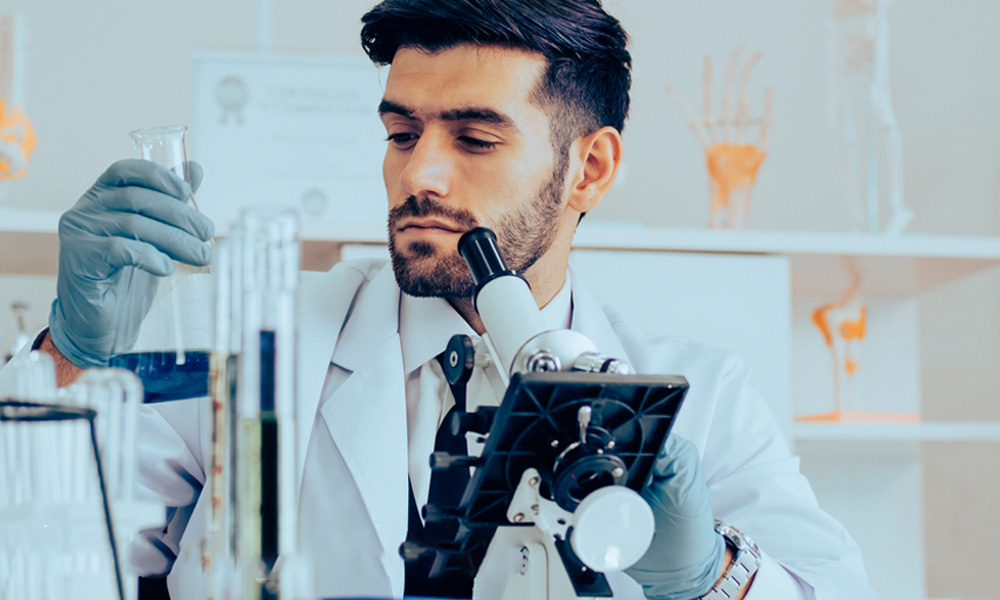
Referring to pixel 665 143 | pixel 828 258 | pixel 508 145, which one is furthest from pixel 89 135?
pixel 828 258

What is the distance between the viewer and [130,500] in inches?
17.0

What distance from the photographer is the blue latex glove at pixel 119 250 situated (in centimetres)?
68

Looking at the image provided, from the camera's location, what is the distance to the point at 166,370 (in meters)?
0.62

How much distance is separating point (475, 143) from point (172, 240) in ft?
2.19

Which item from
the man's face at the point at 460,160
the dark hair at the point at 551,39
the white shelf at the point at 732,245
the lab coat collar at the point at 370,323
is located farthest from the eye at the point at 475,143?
the white shelf at the point at 732,245

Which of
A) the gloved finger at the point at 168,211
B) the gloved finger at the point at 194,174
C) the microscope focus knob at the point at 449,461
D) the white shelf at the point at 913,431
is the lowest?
the white shelf at the point at 913,431

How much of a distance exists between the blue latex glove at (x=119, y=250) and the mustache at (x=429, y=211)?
40 cm

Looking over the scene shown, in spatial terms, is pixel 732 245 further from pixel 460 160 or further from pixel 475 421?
pixel 475 421

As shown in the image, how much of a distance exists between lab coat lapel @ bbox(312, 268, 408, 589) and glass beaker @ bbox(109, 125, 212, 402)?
549 millimetres

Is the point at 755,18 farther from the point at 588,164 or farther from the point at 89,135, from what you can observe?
the point at 89,135

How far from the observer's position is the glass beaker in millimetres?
616

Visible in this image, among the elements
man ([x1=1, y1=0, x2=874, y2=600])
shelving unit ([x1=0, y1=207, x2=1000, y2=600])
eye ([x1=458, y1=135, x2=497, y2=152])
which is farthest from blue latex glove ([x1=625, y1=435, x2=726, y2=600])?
shelving unit ([x1=0, y1=207, x2=1000, y2=600])

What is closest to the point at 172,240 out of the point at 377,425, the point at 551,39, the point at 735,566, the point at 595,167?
the point at 377,425

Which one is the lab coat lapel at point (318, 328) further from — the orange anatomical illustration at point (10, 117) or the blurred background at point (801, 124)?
the blurred background at point (801, 124)
